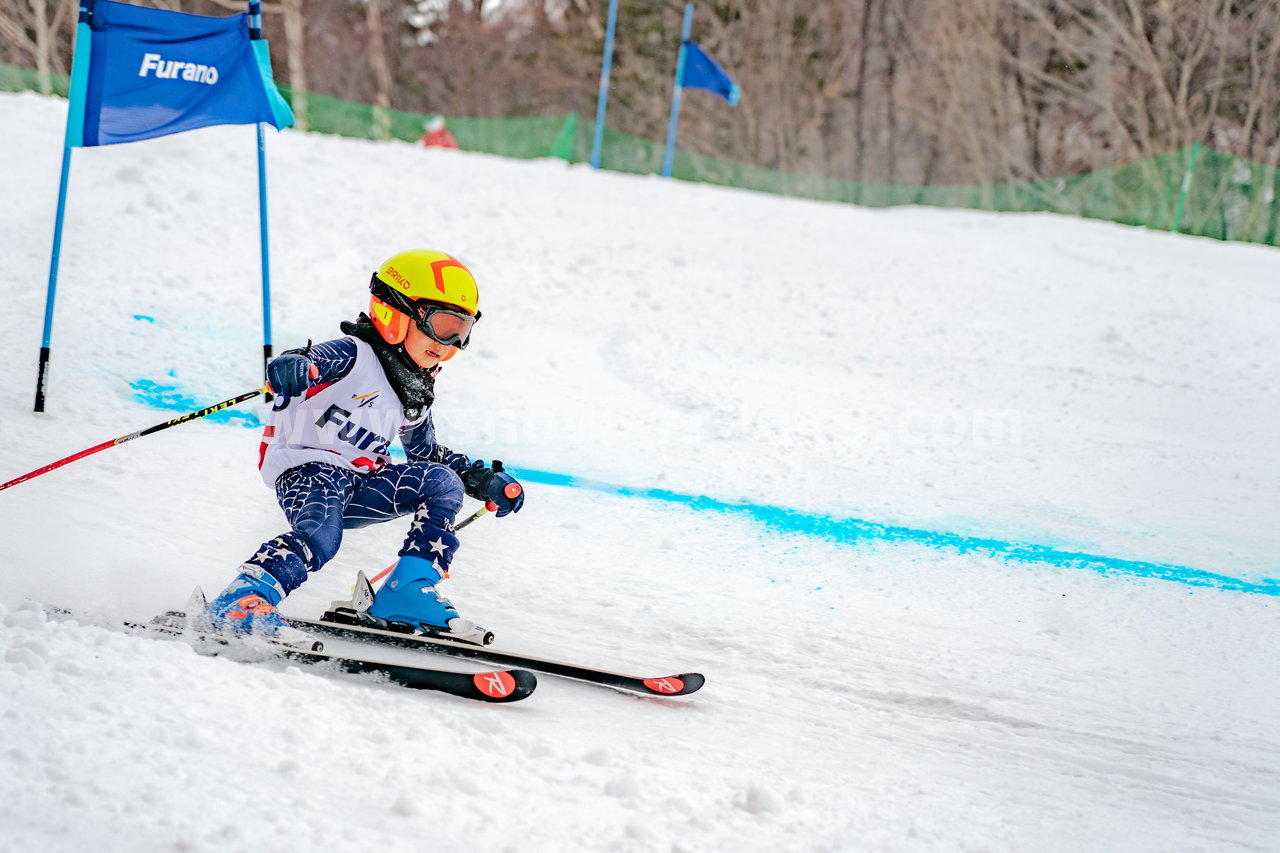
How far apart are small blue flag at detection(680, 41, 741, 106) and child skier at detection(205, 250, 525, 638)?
502 inches

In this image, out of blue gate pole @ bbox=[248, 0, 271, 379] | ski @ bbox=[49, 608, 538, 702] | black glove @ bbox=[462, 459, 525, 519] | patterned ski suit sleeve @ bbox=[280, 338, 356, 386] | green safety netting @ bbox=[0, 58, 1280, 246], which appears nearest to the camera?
ski @ bbox=[49, 608, 538, 702]

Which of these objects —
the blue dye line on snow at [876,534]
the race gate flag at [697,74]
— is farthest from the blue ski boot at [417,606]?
the race gate flag at [697,74]

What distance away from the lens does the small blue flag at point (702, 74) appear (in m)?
15.4

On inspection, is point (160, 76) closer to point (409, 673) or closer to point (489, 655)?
point (489, 655)

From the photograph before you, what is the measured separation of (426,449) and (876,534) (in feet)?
Answer: 8.06

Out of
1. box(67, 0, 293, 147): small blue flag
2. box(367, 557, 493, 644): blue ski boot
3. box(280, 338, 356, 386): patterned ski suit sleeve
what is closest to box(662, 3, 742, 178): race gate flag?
box(67, 0, 293, 147): small blue flag

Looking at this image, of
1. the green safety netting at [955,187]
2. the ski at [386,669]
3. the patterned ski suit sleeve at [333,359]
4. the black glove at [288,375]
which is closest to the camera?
the ski at [386,669]

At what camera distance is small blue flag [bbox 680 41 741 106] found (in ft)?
50.6

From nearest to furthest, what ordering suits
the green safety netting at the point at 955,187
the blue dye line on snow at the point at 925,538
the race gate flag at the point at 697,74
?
the blue dye line on snow at the point at 925,538, the green safety netting at the point at 955,187, the race gate flag at the point at 697,74

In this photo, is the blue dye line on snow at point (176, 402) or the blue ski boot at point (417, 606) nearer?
the blue ski boot at point (417, 606)

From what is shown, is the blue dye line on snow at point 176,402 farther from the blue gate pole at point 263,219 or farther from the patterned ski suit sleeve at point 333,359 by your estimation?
the patterned ski suit sleeve at point 333,359

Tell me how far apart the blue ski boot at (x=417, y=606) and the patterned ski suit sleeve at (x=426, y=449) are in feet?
1.48

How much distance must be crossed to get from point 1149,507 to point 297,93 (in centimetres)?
1409

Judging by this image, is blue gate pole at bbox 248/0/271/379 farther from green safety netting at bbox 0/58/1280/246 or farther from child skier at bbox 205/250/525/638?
green safety netting at bbox 0/58/1280/246
